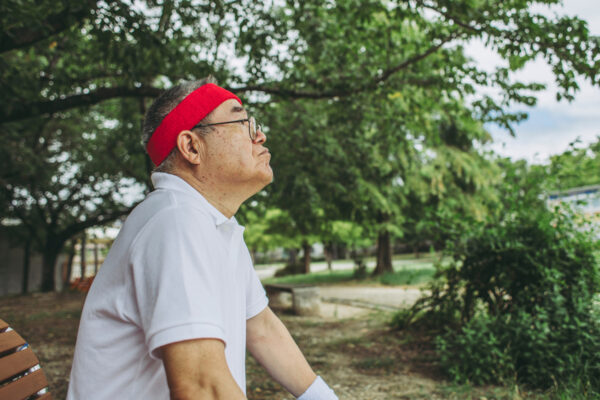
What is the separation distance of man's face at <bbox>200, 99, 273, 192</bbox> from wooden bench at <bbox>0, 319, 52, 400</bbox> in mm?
792

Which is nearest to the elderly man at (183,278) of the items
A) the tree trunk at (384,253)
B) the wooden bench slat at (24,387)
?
the wooden bench slat at (24,387)

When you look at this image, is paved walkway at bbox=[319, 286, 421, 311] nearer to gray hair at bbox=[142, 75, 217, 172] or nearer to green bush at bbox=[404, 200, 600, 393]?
green bush at bbox=[404, 200, 600, 393]

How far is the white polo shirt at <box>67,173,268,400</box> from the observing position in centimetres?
110

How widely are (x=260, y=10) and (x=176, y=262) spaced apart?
589 centimetres

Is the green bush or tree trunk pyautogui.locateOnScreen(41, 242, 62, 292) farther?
tree trunk pyautogui.locateOnScreen(41, 242, 62, 292)

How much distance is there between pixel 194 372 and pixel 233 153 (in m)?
0.78

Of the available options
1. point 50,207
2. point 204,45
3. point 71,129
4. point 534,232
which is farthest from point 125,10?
point 50,207

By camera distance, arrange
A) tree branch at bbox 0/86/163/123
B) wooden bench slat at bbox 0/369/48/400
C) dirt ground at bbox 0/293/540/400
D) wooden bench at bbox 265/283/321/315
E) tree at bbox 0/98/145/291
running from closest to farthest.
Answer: wooden bench slat at bbox 0/369/48/400 → dirt ground at bbox 0/293/540/400 → tree branch at bbox 0/86/163/123 → wooden bench at bbox 265/283/321/315 → tree at bbox 0/98/145/291

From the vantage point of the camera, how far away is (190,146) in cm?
156

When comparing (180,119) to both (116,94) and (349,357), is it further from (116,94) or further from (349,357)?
(116,94)

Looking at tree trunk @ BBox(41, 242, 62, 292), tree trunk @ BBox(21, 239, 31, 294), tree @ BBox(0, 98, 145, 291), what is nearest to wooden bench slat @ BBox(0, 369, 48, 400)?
tree @ BBox(0, 98, 145, 291)

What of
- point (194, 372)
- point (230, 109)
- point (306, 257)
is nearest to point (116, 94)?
point (230, 109)

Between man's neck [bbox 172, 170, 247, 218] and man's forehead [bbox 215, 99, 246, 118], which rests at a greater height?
man's forehead [bbox 215, 99, 246, 118]

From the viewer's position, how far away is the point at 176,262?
1136 millimetres
